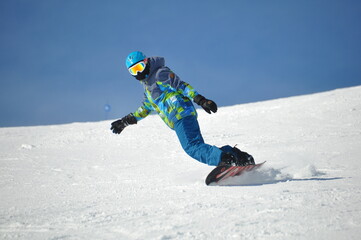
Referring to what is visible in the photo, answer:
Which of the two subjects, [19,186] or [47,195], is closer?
[47,195]

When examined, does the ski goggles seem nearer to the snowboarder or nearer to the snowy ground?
the snowboarder

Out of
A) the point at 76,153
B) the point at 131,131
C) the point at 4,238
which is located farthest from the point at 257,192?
the point at 131,131

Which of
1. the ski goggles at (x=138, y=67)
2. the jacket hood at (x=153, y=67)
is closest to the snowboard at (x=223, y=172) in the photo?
the jacket hood at (x=153, y=67)

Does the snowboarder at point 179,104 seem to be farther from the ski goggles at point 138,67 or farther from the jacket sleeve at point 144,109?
the jacket sleeve at point 144,109

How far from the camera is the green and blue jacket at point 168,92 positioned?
159 inches

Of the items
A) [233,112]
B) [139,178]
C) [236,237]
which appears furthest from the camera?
[233,112]

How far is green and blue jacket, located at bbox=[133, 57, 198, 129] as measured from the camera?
159 inches

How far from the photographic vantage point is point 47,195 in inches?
141

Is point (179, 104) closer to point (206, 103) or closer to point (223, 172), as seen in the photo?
point (206, 103)

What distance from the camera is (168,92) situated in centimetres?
413

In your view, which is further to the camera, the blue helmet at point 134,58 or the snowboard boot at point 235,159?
the blue helmet at point 134,58

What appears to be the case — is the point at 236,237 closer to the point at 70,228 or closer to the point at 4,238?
the point at 70,228

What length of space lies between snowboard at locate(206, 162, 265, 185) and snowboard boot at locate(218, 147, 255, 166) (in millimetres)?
65

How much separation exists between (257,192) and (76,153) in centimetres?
563
